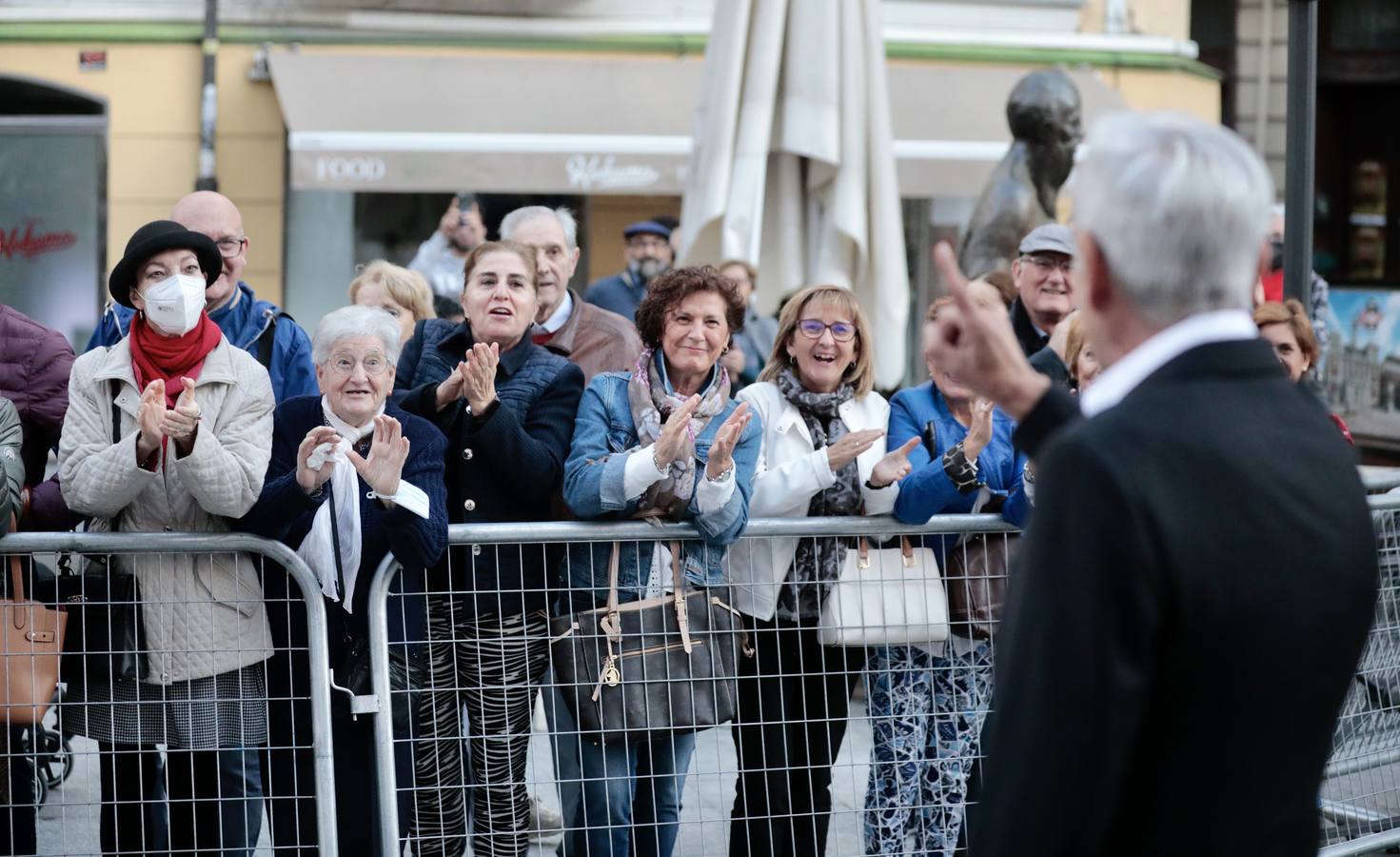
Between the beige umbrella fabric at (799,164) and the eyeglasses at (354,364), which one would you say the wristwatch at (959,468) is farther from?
the beige umbrella fabric at (799,164)

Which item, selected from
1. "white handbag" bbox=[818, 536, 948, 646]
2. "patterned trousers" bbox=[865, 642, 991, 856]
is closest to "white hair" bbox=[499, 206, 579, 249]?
"white handbag" bbox=[818, 536, 948, 646]

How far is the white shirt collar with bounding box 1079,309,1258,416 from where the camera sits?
2.13 meters

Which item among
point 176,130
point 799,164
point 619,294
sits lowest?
point 619,294

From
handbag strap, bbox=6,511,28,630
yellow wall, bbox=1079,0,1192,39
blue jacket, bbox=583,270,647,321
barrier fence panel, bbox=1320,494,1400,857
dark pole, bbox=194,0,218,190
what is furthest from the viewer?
yellow wall, bbox=1079,0,1192,39

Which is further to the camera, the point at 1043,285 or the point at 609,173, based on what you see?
the point at 609,173

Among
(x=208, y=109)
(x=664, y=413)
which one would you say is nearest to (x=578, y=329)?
(x=664, y=413)

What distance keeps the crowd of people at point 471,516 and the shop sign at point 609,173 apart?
8.63m

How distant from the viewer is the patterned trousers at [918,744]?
4777 millimetres

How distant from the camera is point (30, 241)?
12883 mm

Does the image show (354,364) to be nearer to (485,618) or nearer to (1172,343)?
(485,618)

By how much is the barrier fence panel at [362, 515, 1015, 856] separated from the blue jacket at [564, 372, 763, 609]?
11mm

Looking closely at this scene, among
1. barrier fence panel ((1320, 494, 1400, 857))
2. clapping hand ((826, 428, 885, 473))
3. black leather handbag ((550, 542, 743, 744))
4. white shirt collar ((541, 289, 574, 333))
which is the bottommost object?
barrier fence panel ((1320, 494, 1400, 857))

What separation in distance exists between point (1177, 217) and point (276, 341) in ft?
11.6

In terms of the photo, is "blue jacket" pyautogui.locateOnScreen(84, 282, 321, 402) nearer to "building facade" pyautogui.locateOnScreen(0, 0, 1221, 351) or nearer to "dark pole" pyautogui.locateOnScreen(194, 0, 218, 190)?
"building facade" pyautogui.locateOnScreen(0, 0, 1221, 351)
